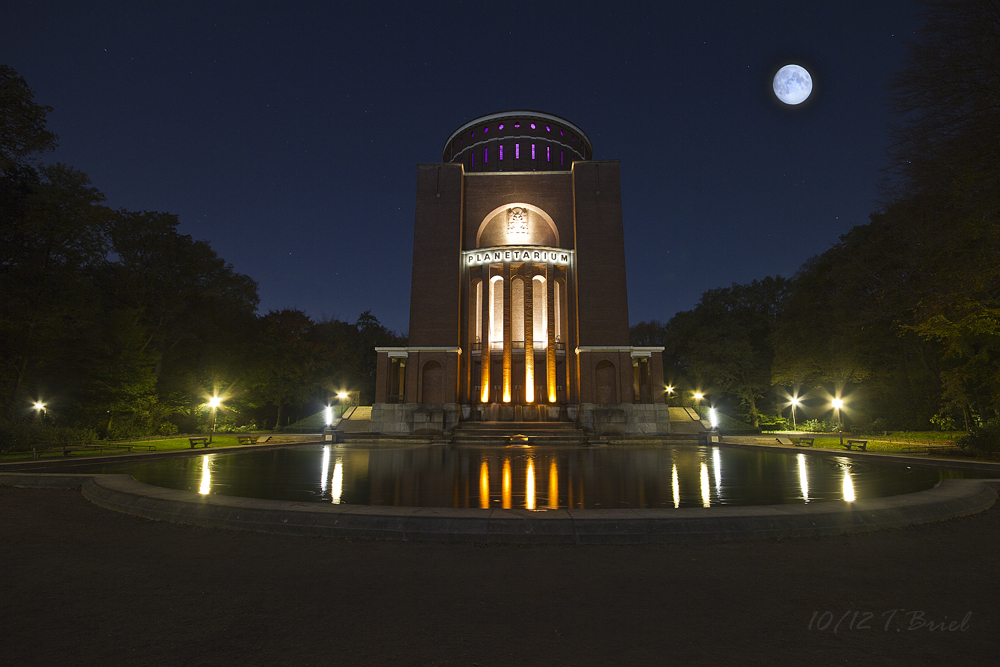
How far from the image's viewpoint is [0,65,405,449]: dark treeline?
19.3 m

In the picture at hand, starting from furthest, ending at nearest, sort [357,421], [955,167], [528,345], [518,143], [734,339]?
[734,339] → [518,143] → [528,345] → [357,421] → [955,167]

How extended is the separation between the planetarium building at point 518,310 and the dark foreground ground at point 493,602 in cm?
2532

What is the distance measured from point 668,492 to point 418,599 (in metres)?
5.71

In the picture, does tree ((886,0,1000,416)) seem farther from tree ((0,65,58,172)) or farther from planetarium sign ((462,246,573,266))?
tree ((0,65,58,172))

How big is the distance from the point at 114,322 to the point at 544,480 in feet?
83.8

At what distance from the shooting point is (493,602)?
3701 millimetres

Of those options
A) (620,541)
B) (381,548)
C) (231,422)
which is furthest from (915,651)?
(231,422)

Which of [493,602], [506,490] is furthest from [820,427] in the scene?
[493,602]

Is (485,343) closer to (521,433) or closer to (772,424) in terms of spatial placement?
(521,433)

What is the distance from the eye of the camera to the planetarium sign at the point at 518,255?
36125 millimetres

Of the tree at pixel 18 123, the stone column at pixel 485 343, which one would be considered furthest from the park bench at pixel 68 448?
the stone column at pixel 485 343

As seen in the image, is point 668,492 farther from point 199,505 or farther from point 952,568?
point 199,505

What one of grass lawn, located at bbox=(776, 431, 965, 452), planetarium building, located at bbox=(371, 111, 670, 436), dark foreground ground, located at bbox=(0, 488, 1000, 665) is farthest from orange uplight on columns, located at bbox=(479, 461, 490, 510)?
planetarium building, located at bbox=(371, 111, 670, 436)

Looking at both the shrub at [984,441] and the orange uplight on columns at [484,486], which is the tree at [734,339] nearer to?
the shrub at [984,441]
